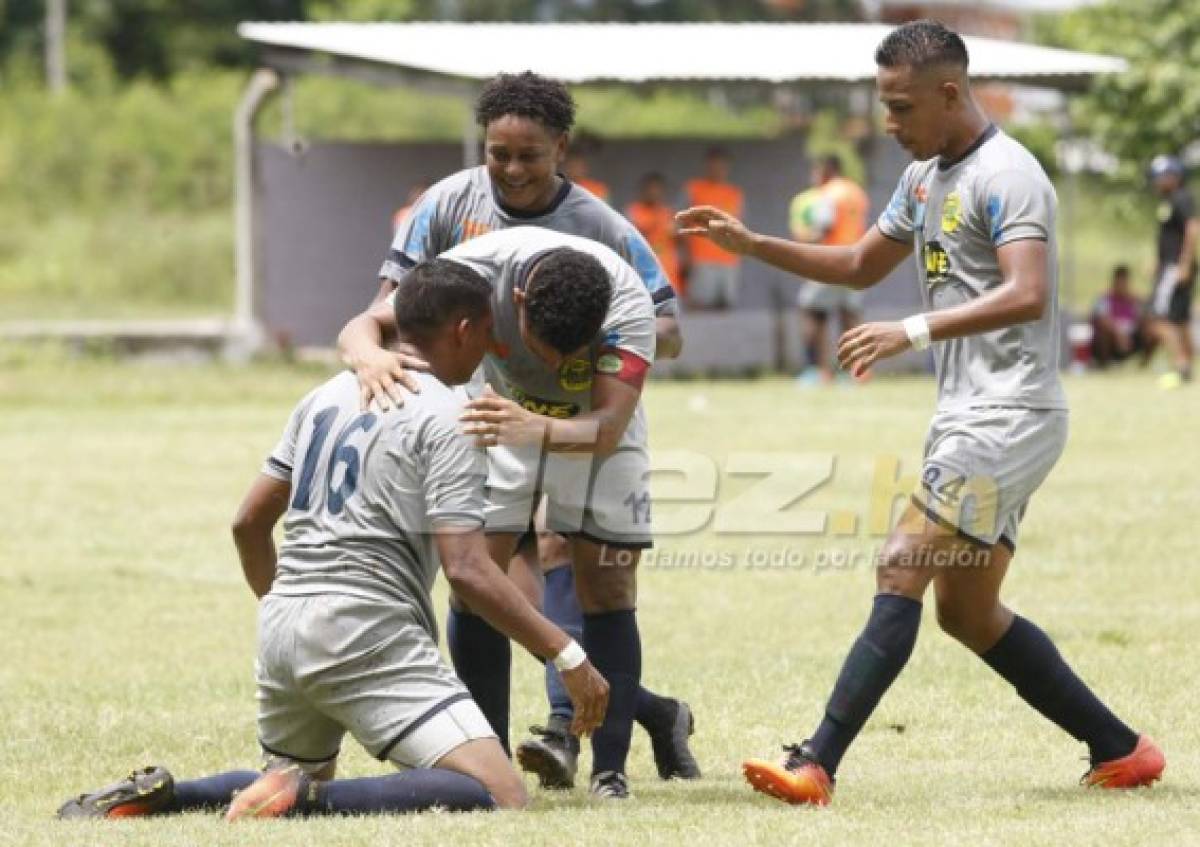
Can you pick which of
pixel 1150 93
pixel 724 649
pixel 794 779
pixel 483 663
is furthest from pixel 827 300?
pixel 794 779

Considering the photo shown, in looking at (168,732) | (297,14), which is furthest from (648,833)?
(297,14)

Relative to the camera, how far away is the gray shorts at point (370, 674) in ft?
22.0

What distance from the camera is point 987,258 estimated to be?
708 cm

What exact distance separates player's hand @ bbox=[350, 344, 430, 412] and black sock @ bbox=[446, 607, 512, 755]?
105 centimetres

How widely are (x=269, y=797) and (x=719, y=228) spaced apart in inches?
91.1

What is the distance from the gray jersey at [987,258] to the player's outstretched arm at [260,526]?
1982 mm

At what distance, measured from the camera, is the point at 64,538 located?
563 inches

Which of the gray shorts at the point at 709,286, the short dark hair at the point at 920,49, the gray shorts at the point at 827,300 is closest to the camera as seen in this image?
the short dark hair at the point at 920,49

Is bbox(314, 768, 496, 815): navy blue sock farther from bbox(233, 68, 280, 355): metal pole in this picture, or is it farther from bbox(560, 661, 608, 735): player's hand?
bbox(233, 68, 280, 355): metal pole

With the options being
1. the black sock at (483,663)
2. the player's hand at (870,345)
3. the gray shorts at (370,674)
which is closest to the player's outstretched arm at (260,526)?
the gray shorts at (370,674)

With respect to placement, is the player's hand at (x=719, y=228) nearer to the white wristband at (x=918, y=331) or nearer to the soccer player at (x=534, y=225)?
the soccer player at (x=534, y=225)

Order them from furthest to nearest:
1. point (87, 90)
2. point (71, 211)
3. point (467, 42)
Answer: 1. point (87, 90)
2. point (71, 211)
3. point (467, 42)

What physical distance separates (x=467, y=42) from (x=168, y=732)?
19375 millimetres

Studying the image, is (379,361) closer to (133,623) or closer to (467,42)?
(133,623)
